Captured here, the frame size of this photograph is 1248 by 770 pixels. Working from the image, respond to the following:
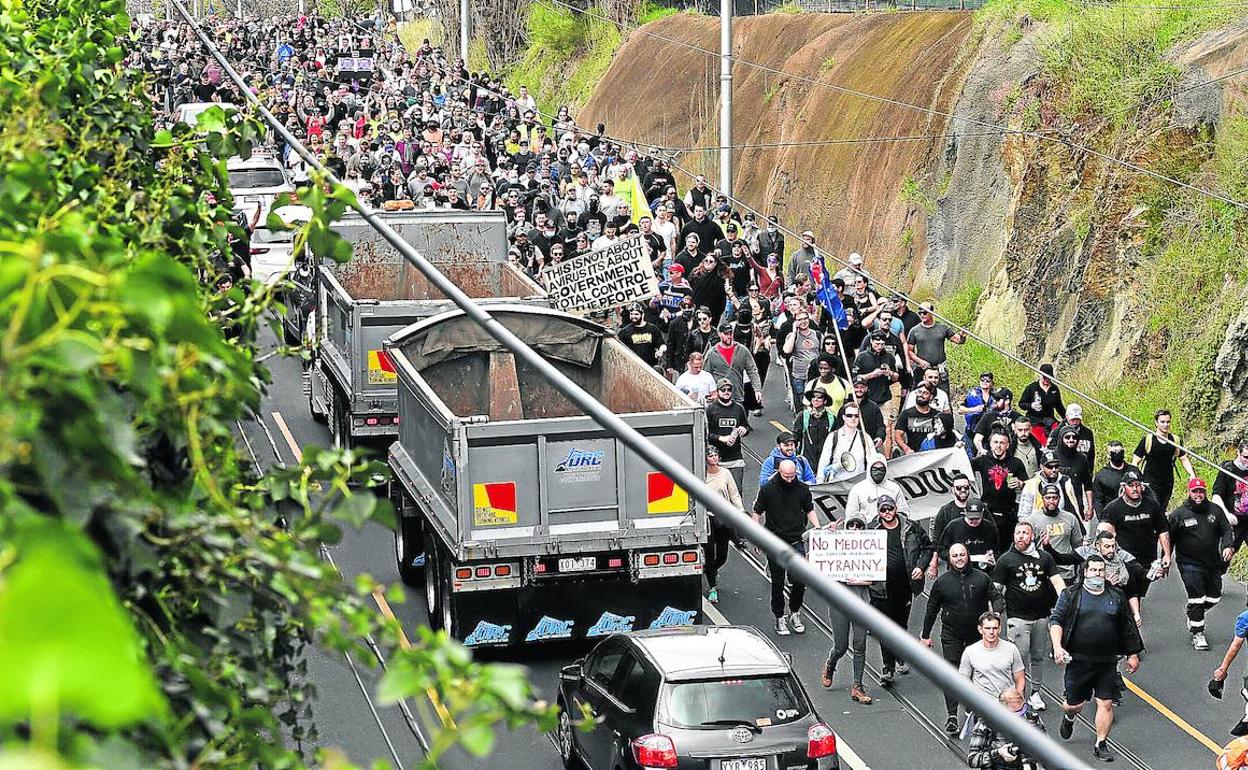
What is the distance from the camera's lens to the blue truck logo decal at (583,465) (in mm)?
14945

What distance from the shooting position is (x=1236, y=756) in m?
11.7

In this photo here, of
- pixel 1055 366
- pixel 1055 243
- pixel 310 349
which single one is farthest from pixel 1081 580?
pixel 1055 243

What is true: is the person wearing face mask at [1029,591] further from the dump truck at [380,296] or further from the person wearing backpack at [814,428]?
the dump truck at [380,296]

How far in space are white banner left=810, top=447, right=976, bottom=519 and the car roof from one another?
4.99m

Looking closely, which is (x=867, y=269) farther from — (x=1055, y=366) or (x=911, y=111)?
(x=1055, y=366)

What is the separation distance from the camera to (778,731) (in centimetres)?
1186

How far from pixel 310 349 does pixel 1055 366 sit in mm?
19809

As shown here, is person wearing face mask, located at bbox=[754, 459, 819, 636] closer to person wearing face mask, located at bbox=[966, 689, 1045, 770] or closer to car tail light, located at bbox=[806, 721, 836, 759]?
person wearing face mask, located at bbox=[966, 689, 1045, 770]

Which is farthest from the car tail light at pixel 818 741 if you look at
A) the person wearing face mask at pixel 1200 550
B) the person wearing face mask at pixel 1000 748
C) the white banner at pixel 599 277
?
the white banner at pixel 599 277

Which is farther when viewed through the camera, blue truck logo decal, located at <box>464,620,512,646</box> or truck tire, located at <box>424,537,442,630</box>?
truck tire, located at <box>424,537,442,630</box>

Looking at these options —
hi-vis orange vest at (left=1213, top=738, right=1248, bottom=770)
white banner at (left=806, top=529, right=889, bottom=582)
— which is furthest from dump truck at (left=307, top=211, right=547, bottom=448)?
hi-vis orange vest at (left=1213, top=738, right=1248, bottom=770)

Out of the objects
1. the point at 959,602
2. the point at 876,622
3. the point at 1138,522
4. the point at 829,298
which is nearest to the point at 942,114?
the point at 829,298

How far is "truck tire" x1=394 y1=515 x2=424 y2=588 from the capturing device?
17.7 metres

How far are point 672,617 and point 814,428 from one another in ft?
13.0
